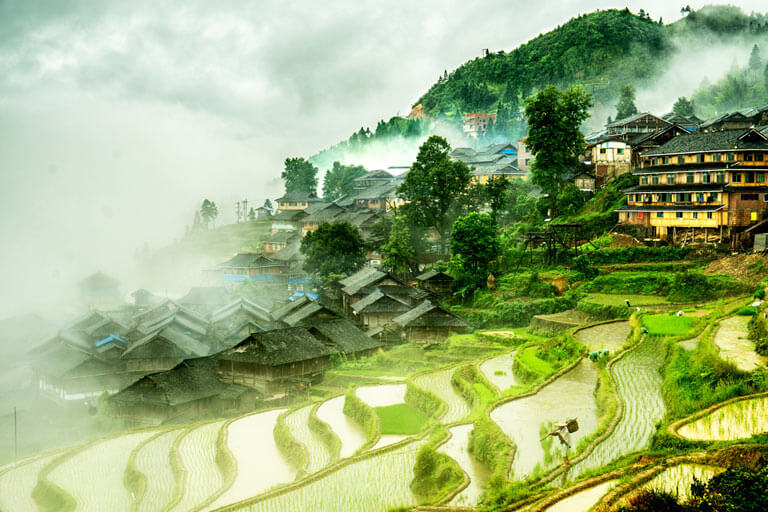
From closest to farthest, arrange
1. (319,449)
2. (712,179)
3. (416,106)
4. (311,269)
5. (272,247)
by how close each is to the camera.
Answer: (319,449) < (712,179) < (311,269) < (272,247) < (416,106)

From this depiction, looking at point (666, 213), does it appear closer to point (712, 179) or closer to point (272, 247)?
point (712, 179)

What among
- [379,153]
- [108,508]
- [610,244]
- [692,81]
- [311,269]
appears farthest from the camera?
[379,153]

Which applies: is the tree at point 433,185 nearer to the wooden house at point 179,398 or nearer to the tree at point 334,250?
the tree at point 334,250

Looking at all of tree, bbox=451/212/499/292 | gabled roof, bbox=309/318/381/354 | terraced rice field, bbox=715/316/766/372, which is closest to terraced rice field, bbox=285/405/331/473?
gabled roof, bbox=309/318/381/354

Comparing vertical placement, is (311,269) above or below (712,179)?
below

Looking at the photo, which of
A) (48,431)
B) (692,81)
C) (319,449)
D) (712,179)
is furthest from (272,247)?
(692,81)

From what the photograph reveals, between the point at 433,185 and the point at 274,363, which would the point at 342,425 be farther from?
the point at 433,185
